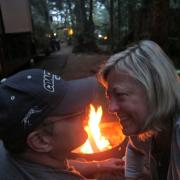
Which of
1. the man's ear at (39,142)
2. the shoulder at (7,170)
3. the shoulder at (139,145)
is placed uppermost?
the man's ear at (39,142)

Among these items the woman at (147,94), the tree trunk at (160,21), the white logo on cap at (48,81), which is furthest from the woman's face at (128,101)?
the tree trunk at (160,21)

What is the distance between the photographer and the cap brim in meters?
1.52

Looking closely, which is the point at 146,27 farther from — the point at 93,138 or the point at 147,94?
the point at 147,94

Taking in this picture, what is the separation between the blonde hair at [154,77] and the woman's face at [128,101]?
0.10 feet

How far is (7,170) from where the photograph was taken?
1.50m

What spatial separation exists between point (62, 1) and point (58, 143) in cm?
5473

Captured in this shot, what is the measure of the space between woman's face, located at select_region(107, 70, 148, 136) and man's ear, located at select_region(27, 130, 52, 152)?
0.64 m

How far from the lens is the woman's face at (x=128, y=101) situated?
1.96m

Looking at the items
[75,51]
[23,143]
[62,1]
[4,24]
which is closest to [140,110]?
[23,143]

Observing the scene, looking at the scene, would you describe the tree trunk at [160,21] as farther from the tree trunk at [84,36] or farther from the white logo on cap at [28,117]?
the tree trunk at [84,36]

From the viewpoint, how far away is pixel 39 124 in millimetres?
1458

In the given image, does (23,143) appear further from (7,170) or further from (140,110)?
(140,110)

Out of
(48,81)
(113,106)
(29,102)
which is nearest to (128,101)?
(113,106)

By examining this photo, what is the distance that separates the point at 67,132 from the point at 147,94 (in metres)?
0.62
